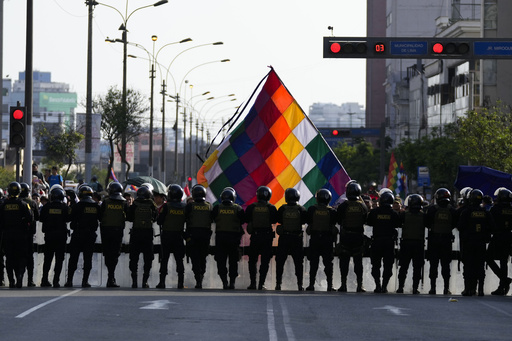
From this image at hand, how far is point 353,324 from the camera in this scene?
15281mm

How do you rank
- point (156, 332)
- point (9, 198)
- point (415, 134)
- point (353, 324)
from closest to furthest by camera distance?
point (156, 332)
point (353, 324)
point (9, 198)
point (415, 134)

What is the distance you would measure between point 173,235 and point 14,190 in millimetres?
2855

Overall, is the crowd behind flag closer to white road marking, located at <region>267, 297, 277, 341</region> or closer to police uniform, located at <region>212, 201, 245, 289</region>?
police uniform, located at <region>212, 201, 245, 289</region>

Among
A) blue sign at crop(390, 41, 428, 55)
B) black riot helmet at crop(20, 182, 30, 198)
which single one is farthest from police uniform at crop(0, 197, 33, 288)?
blue sign at crop(390, 41, 428, 55)

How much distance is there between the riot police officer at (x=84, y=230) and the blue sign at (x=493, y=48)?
15.5 m

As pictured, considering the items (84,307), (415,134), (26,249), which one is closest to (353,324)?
(84,307)

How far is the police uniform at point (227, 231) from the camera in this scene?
70.0 ft

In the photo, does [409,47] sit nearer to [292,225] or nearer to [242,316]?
[292,225]

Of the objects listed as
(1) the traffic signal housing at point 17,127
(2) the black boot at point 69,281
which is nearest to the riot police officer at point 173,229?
(2) the black boot at point 69,281

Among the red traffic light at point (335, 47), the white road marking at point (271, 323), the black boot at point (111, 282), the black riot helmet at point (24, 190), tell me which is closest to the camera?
the white road marking at point (271, 323)

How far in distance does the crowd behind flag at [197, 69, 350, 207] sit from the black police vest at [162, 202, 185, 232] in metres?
2.12

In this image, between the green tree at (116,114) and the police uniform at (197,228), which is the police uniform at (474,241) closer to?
the police uniform at (197,228)

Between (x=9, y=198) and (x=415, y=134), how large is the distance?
107 metres

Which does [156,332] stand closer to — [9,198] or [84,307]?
[84,307]
